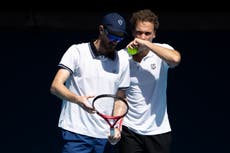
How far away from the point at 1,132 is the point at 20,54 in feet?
2.46

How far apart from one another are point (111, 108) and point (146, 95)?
42 centimetres

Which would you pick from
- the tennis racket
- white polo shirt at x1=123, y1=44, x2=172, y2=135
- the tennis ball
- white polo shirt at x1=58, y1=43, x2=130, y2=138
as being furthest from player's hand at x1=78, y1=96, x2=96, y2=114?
white polo shirt at x1=123, y1=44, x2=172, y2=135

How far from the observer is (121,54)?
4949 mm

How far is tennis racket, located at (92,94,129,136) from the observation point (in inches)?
181

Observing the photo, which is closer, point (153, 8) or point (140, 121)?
point (140, 121)

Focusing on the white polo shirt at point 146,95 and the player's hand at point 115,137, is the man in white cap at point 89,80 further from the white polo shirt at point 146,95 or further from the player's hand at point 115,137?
the white polo shirt at point 146,95

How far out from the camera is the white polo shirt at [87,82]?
185 inches

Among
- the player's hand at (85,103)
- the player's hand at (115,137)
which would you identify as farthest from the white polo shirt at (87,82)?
the player's hand at (85,103)

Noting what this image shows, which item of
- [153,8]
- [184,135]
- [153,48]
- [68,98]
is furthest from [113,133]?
[153,8]

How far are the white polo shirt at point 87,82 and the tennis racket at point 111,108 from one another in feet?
0.17

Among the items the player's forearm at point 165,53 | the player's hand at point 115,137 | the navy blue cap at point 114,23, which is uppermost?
the navy blue cap at point 114,23

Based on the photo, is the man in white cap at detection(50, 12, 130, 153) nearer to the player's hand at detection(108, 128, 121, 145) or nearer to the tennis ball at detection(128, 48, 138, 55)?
the player's hand at detection(108, 128, 121, 145)

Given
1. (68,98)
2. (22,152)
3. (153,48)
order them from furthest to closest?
(22,152), (153,48), (68,98)

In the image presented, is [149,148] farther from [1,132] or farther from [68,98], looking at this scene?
[1,132]
